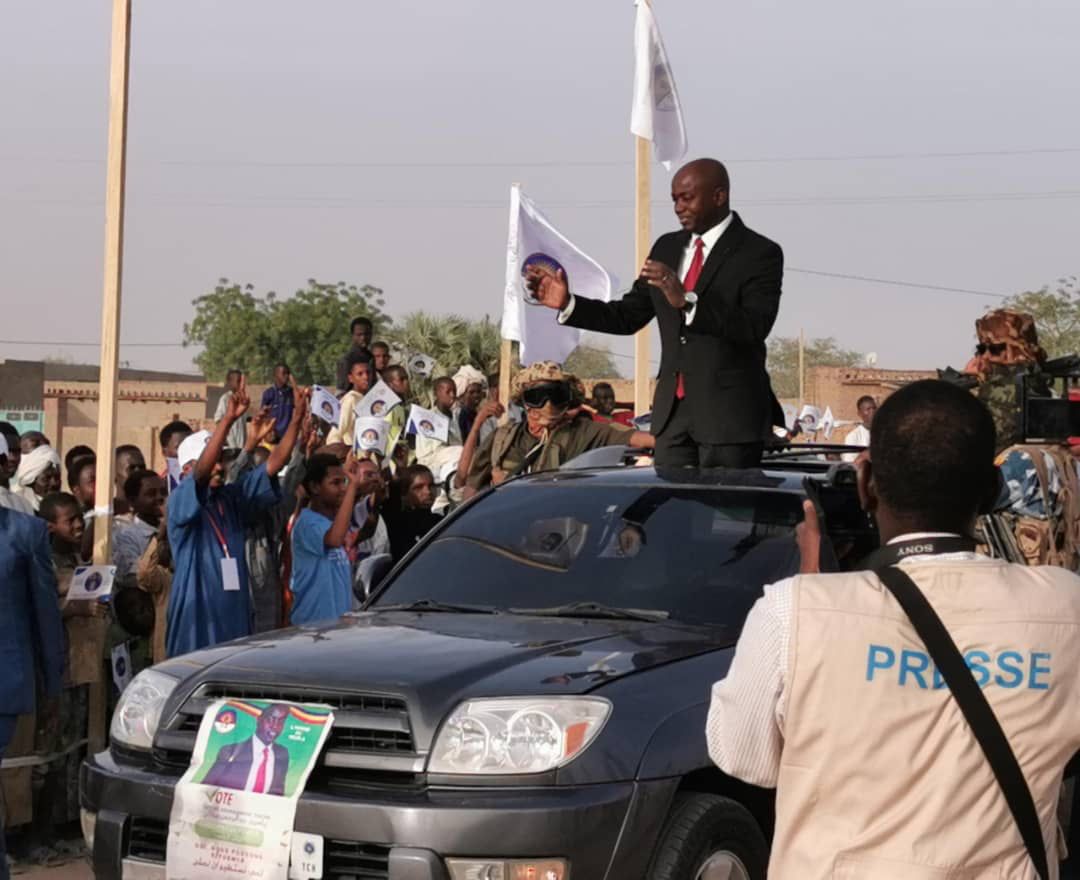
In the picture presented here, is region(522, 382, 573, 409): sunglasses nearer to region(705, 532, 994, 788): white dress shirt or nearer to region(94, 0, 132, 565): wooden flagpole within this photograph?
region(94, 0, 132, 565): wooden flagpole

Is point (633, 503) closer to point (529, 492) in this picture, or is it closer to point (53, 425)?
point (529, 492)

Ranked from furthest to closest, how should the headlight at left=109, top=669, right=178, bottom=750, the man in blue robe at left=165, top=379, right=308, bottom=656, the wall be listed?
the wall, the man in blue robe at left=165, top=379, right=308, bottom=656, the headlight at left=109, top=669, right=178, bottom=750

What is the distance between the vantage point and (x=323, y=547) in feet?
28.9

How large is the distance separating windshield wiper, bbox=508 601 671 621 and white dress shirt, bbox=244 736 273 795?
115 cm

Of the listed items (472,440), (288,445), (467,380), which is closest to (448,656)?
(288,445)

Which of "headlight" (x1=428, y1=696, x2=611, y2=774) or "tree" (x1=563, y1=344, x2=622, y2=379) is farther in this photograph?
"tree" (x1=563, y1=344, x2=622, y2=379)

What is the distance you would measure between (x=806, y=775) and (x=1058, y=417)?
388 centimetres

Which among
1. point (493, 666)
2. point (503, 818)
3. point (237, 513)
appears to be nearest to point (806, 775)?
point (503, 818)

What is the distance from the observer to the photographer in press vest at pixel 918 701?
265cm

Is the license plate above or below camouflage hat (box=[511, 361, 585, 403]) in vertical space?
below

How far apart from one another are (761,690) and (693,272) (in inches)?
181

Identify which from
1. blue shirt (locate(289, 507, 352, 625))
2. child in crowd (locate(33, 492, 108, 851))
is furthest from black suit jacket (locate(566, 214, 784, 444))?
child in crowd (locate(33, 492, 108, 851))

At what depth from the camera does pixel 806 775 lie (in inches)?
108

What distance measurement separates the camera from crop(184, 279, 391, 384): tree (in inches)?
2477
